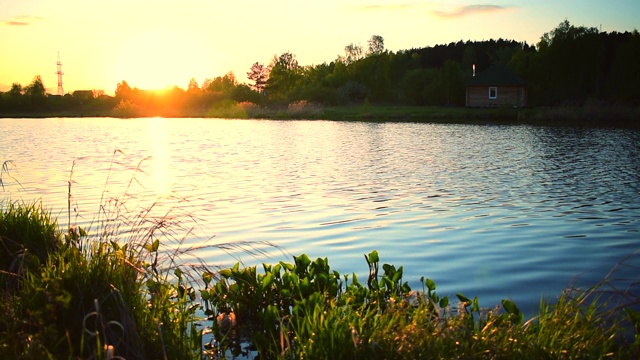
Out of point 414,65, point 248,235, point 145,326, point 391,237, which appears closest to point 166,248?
point 248,235

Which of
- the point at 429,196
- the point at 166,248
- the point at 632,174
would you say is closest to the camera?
the point at 166,248

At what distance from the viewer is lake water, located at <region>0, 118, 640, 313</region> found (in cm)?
866

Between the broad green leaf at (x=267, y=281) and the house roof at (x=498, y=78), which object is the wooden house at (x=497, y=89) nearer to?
the house roof at (x=498, y=78)

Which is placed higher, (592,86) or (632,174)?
(592,86)

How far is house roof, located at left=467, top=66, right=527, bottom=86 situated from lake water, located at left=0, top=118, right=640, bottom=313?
36.8 metres

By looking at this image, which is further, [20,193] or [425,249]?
[20,193]

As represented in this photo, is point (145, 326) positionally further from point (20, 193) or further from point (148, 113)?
point (148, 113)

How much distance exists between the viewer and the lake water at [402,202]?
28.4 ft

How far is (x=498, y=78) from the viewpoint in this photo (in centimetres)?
6569

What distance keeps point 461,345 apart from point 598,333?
131 cm

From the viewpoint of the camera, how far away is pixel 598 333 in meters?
4.84

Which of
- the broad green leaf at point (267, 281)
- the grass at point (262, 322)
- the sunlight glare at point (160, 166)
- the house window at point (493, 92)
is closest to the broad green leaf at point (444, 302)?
the grass at point (262, 322)

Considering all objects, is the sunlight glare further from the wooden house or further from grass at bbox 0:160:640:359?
the wooden house

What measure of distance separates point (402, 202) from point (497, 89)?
5549 cm
